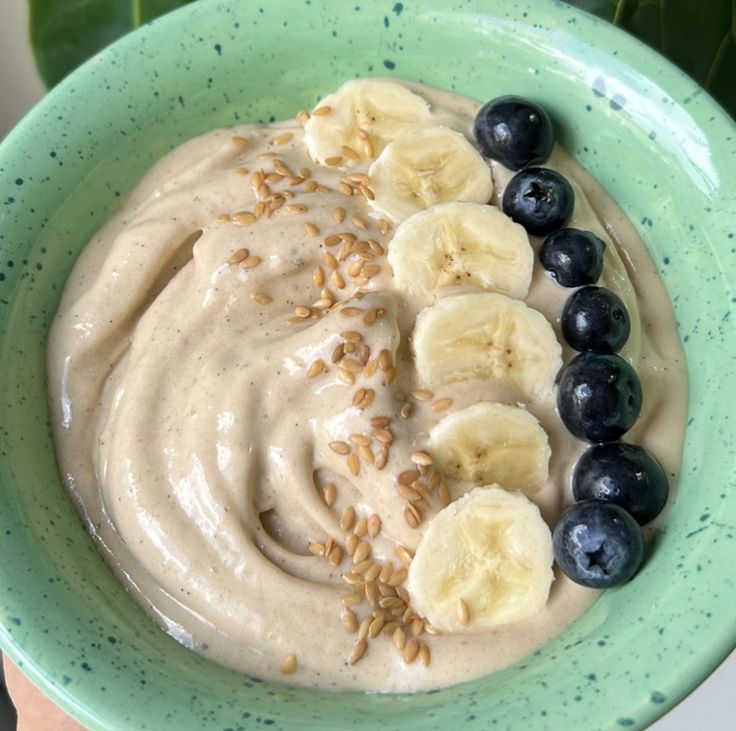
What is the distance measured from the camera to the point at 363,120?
179 cm

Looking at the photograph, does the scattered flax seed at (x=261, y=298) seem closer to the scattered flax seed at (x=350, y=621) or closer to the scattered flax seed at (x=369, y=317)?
the scattered flax seed at (x=369, y=317)

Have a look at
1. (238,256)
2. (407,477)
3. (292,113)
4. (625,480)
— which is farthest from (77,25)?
(625,480)

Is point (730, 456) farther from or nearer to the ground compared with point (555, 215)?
nearer to the ground

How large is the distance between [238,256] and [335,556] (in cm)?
53

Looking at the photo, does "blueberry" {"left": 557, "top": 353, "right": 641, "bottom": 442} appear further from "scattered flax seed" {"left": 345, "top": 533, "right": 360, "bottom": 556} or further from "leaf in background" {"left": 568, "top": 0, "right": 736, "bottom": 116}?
"leaf in background" {"left": 568, "top": 0, "right": 736, "bottom": 116}

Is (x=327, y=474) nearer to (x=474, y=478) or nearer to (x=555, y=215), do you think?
(x=474, y=478)

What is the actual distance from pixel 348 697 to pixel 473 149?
0.96 meters

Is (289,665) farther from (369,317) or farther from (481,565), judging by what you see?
(369,317)

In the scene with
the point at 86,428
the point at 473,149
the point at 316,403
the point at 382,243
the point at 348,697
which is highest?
the point at 473,149

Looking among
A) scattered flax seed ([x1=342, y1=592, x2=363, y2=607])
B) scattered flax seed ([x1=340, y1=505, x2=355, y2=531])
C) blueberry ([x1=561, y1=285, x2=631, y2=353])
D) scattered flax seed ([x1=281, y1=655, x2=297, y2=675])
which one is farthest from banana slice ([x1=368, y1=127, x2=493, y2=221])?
scattered flax seed ([x1=281, y1=655, x2=297, y2=675])

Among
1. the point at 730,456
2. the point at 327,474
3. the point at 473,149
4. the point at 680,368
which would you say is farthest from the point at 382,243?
the point at 730,456

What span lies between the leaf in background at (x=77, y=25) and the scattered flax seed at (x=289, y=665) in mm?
1522

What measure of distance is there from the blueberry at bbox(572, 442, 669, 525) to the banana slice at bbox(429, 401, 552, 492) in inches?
3.0

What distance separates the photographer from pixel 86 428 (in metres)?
1.66
